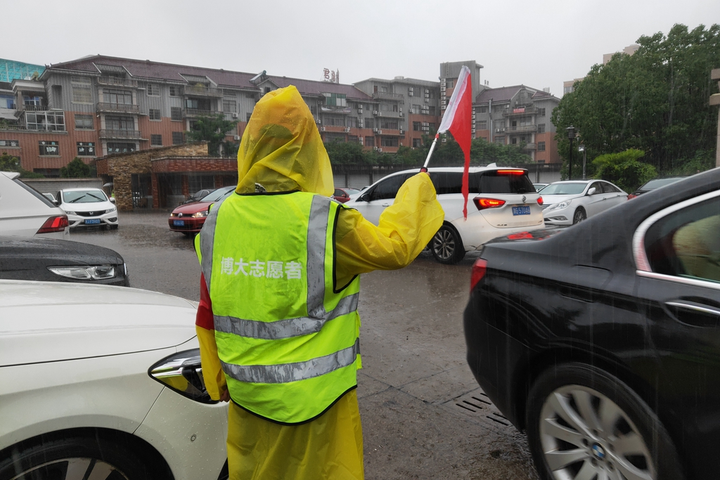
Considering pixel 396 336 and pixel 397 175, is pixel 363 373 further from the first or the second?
pixel 397 175

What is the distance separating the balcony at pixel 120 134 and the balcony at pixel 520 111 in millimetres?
47227

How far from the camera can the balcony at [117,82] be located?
1965 inches

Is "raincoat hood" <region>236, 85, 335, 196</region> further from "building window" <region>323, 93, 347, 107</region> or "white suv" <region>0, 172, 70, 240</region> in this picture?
"building window" <region>323, 93, 347, 107</region>

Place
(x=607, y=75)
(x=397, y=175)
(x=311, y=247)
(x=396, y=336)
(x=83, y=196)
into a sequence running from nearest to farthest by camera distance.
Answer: (x=311, y=247) < (x=396, y=336) < (x=397, y=175) < (x=83, y=196) < (x=607, y=75)

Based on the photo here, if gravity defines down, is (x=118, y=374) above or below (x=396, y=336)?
above

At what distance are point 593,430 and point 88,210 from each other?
17.6 meters

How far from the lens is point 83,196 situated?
17922 mm

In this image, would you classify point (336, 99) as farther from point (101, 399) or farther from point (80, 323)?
point (101, 399)

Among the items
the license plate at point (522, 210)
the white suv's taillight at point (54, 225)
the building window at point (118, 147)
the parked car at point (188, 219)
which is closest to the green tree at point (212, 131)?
the building window at point (118, 147)

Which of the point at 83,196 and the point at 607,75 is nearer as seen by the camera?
the point at 83,196

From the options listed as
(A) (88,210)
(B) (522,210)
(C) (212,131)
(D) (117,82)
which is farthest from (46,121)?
(B) (522,210)

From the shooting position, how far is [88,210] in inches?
659

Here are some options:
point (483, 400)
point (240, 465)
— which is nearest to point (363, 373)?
point (483, 400)

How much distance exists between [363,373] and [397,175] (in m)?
5.80
